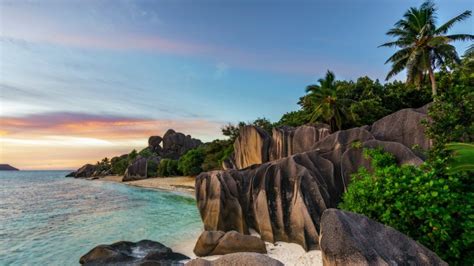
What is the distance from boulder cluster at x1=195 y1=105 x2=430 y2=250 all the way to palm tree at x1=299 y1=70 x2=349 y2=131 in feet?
49.4

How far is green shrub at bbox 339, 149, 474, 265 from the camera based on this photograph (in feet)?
16.4

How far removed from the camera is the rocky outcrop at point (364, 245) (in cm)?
441

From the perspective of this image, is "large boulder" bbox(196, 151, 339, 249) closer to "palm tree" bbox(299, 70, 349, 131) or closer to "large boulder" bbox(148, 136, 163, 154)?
"palm tree" bbox(299, 70, 349, 131)

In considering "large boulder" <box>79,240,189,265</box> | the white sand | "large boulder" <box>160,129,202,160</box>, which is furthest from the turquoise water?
"large boulder" <box>160,129,202,160</box>

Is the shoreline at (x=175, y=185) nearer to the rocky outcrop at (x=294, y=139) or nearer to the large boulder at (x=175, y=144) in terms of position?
the rocky outcrop at (x=294, y=139)

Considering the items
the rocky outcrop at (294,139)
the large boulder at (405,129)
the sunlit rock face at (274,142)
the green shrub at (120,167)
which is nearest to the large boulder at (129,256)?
the large boulder at (405,129)

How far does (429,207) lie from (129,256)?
9645 mm

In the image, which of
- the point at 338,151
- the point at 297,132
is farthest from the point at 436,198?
the point at 297,132

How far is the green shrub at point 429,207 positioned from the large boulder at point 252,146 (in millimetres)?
15645

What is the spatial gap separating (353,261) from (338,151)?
8526 mm

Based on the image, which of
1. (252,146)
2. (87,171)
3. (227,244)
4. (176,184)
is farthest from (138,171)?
(227,244)

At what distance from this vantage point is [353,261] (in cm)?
435

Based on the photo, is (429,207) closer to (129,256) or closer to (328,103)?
(129,256)

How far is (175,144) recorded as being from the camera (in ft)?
294
